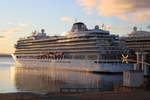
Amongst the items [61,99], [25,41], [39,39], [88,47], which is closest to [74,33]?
[88,47]

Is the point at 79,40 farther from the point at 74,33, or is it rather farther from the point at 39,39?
the point at 39,39

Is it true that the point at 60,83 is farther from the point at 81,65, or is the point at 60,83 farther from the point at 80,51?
the point at 80,51

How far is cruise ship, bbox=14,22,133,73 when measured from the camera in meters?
73.2

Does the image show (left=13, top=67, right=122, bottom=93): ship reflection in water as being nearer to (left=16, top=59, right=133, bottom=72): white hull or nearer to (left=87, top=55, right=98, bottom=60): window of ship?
(left=16, top=59, right=133, bottom=72): white hull

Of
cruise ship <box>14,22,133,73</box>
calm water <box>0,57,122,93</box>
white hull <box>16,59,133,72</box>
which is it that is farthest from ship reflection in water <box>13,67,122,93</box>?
cruise ship <box>14,22,133,73</box>

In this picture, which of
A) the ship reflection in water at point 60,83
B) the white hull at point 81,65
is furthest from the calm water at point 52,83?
the white hull at point 81,65

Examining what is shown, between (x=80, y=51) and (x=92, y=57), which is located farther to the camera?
(x=80, y=51)

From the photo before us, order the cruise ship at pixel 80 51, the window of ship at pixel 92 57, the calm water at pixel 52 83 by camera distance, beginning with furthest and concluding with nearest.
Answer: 1. the window of ship at pixel 92 57
2. the cruise ship at pixel 80 51
3. the calm water at pixel 52 83

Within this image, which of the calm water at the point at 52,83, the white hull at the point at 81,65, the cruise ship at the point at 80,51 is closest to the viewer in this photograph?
the calm water at the point at 52,83

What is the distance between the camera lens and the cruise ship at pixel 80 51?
7325cm

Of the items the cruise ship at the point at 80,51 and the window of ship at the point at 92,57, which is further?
the window of ship at the point at 92,57

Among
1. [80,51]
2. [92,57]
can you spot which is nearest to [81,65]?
[92,57]

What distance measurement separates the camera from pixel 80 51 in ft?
262

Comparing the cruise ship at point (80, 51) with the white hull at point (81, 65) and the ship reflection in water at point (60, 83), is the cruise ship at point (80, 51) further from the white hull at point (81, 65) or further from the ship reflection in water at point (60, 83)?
the ship reflection in water at point (60, 83)
